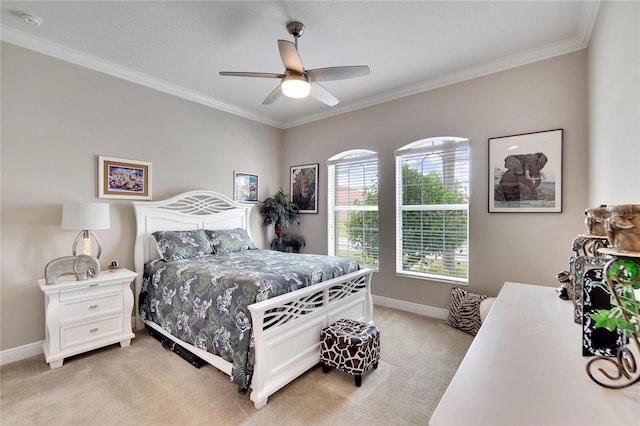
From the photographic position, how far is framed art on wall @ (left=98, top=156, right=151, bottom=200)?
3.26 meters

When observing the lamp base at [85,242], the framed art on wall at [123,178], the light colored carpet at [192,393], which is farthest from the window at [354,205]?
the lamp base at [85,242]

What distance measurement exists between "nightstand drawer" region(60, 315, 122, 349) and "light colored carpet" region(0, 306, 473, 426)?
0.18 metres

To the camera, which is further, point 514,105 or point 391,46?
point 514,105

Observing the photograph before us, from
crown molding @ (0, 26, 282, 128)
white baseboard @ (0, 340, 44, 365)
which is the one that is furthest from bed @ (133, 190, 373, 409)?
crown molding @ (0, 26, 282, 128)

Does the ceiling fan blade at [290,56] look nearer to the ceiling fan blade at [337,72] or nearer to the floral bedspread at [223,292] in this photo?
the ceiling fan blade at [337,72]

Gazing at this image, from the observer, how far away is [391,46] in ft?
9.59

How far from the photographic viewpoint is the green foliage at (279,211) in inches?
189

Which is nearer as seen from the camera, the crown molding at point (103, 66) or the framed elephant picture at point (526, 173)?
the crown molding at point (103, 66)

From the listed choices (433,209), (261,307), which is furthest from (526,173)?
(261,307)

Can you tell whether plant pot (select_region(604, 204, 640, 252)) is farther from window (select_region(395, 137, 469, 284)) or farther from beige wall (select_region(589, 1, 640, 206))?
window (select_region(395, 137, 469, 284))

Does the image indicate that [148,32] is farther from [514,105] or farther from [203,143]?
[514,105]

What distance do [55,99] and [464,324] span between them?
16.1ft

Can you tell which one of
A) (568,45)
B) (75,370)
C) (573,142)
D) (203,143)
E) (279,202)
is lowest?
(75,370)

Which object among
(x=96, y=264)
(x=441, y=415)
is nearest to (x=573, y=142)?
(x=441, y=415)
